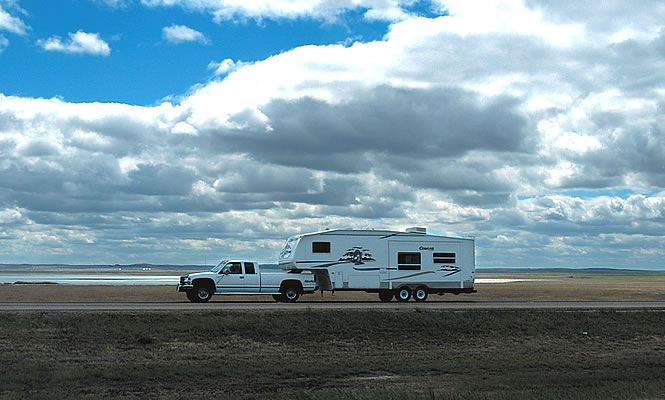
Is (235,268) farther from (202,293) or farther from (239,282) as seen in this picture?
(202,293)

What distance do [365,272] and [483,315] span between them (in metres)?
8.27

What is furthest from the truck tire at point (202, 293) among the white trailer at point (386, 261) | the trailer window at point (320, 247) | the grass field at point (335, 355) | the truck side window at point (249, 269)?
the grass field at point (335, 355)

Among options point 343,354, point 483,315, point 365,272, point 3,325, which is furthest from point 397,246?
point 3,325

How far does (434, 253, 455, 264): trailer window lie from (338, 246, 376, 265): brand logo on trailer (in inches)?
136

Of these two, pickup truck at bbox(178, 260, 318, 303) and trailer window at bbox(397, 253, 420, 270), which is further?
trailer window at bbox(397, 253, 420, 270)

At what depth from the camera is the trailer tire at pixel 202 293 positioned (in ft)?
117

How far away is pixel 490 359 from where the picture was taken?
2366 cm

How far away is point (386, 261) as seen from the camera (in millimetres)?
37375

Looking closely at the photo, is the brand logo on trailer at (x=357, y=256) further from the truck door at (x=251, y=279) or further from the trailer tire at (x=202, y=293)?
the trailer tire at (x=202, y=293)

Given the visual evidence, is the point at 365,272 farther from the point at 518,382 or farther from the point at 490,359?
the point at 518,382

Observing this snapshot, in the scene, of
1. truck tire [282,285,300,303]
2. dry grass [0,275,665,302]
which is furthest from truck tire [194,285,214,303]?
dry grass [0,275,665,302]

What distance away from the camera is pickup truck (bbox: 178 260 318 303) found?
3547 centimetres

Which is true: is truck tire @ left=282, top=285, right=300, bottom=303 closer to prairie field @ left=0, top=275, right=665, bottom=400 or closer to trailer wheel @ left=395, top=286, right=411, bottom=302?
trailer wheel @ left=395, top=286, right=411, bottom=302

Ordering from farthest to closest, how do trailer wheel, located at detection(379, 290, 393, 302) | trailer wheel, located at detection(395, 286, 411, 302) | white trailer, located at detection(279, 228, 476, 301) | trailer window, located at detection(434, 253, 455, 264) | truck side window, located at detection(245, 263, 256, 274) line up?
1. trailer wheel, located at detection(379, 290, 393, 302)
2. trailer window, located at detection(434, 253, 455, 264)
3. trailer wheel, located at detection(395, 286, 411, 302)
4. white trailer, located at detection(279, 228, 476, 301)
5. truck side window, located at detection(245, 263, 256, 274)
